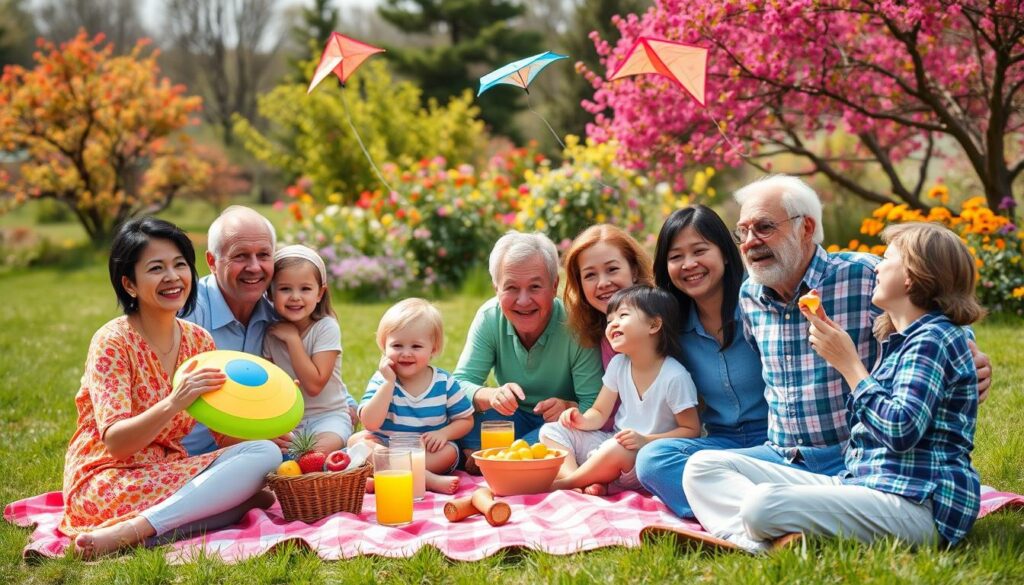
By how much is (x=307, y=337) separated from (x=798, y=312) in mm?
2223

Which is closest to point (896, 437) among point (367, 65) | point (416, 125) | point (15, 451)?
point (15, 451)

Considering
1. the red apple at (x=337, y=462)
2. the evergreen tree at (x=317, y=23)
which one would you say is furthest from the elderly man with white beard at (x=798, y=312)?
the evergreen tree at (x=317, y=23)

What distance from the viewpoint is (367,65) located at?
2219cm

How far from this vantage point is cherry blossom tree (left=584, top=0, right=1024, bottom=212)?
20.7 feet

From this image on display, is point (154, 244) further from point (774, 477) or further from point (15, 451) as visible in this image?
point (774, 477)

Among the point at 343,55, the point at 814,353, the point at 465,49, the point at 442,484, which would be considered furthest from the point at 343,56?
the point at 465,49

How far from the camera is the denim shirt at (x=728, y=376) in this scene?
3.73 metres

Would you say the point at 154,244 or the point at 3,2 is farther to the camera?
the point at 3,2

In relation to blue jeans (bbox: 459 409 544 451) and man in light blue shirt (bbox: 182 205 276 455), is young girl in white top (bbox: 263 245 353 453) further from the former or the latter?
blue jeans (bbox: 459 409 544 451)

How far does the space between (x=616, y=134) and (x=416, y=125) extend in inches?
388

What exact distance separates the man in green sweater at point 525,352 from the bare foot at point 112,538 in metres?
1.51

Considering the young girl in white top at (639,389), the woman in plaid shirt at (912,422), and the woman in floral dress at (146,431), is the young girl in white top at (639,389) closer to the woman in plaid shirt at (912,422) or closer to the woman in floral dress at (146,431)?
the woman in plaid shirt at (912,422)

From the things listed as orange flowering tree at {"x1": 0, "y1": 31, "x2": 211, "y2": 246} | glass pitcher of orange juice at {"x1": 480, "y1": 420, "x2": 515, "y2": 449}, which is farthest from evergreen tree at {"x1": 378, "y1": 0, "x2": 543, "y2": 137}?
glass pitcher of orange juice at {"x1": 480, "y1": 420, "x2": 515, "y2": 449}

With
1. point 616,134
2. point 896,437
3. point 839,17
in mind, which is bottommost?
point 896,437
